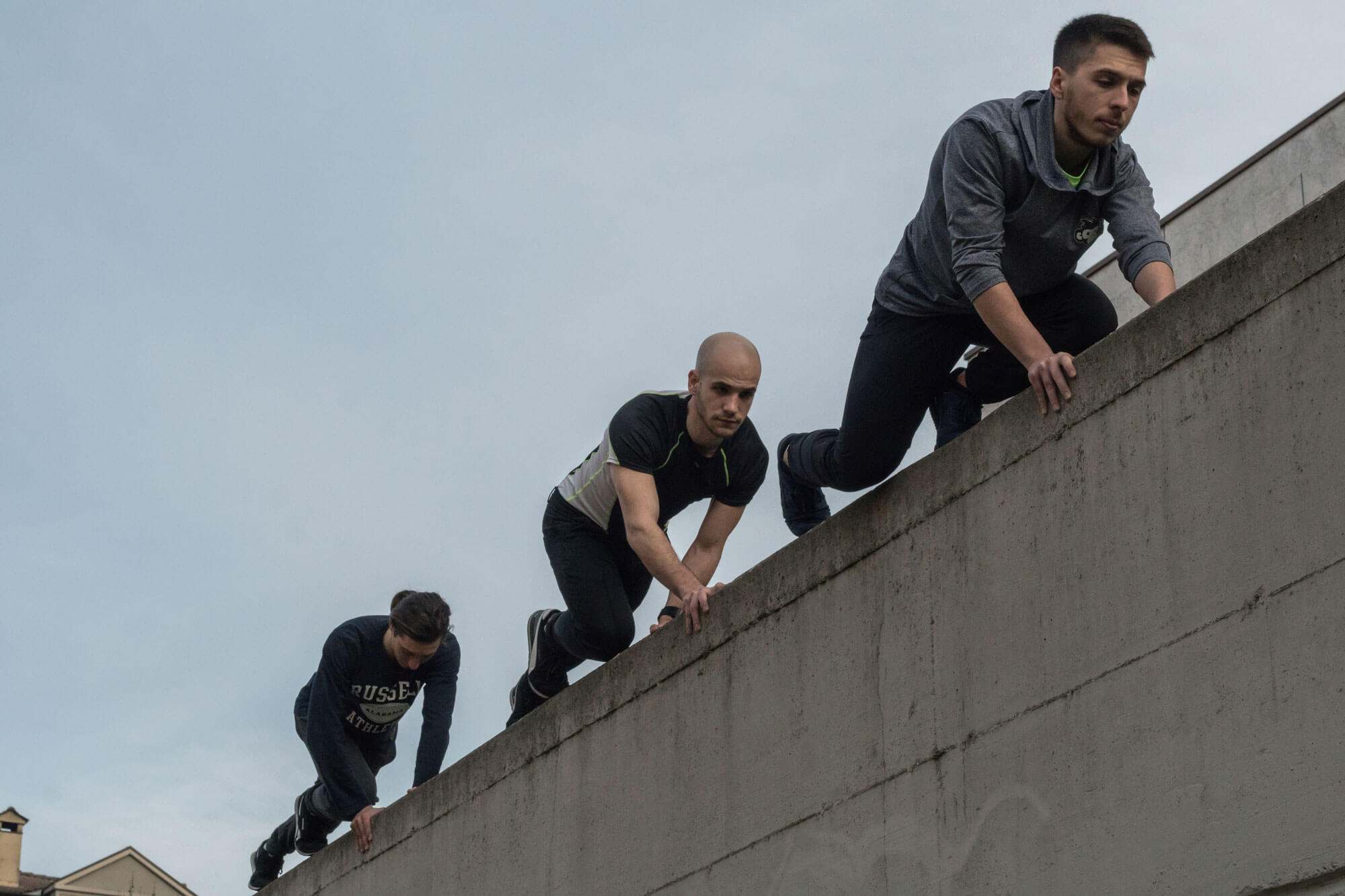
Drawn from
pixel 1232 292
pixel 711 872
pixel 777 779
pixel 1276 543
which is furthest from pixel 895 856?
pixel 1232 292

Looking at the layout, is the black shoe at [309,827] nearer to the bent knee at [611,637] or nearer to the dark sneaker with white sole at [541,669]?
the dark sneaker with white sole at [541,669]

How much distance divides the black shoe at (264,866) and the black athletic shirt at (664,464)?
10.4ft

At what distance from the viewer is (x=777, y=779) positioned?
14.4 ft

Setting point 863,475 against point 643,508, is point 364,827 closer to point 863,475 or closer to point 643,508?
point 643,508

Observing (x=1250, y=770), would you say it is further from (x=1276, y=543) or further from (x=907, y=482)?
(x=907, y=482)

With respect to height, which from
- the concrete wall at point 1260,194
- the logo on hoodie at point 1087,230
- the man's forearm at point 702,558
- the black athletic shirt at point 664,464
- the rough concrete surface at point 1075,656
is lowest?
the rough concrete surface at point 1075,656

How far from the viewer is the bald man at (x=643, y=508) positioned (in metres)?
5.34

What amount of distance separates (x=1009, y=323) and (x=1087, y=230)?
0.61 meters

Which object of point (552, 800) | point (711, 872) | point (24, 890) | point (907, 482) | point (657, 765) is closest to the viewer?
point (907, 482)

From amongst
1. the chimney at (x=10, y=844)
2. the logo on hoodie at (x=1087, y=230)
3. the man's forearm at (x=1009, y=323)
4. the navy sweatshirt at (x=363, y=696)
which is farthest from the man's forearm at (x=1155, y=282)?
the chimney at (x=10, y=844)

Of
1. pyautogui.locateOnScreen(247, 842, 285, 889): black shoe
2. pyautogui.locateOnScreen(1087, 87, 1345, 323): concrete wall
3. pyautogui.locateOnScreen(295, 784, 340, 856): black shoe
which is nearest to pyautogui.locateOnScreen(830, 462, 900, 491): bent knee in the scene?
pyautogui.locateOnScreen(295, 784, 340, 856): black shoe

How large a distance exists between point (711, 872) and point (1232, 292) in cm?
229

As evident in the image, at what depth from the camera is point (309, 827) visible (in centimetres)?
757

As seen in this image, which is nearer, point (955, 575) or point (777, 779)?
point (955, 575)
